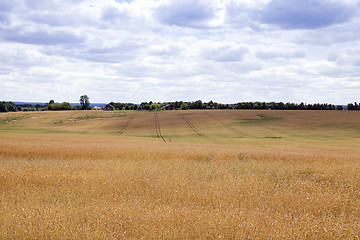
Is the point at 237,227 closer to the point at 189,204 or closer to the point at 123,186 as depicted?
the point at 189,204

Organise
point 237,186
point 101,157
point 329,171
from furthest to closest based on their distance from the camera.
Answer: point 101,157
point 329,171
point 237,186

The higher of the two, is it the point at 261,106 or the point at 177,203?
the point at 261,106

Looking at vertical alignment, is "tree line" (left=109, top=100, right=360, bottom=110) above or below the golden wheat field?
above

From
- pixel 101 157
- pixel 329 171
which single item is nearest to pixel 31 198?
pixel 101 157

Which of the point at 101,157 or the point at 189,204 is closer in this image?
the point at 189,204

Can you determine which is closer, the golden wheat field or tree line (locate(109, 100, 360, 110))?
the golden wheat field

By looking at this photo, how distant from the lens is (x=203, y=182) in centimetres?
841

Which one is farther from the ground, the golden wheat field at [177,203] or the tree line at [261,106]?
the tree line at [261,106]

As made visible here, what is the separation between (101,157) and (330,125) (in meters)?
58.4

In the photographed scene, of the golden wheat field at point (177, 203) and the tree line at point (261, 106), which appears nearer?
the golden wheat field at point (177, 203)

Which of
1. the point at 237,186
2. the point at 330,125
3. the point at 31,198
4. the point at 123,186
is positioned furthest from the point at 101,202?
the point at 330,125

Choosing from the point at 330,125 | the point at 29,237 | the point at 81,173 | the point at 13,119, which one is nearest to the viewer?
the point at 29,237

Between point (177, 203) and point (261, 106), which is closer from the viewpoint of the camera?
point (177, 203)

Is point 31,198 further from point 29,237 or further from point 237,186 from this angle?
point 237,186
